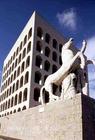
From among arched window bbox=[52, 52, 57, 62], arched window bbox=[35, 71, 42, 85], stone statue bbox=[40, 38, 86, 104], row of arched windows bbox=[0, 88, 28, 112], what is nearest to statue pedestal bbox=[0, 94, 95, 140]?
stone statue bbox=[40, 38, 86, 104]

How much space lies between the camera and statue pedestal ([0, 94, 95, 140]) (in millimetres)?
7125

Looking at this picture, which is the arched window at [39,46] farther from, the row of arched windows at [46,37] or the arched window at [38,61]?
the arched window at [38,61]

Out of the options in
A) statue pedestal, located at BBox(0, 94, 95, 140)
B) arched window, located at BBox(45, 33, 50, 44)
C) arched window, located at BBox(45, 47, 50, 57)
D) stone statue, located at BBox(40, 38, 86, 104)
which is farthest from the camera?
arched window, located at BBox(45, 33, 50, 44)

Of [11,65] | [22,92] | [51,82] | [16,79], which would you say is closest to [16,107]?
[22,92]

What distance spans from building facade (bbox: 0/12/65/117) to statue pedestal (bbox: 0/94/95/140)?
84.4 feet

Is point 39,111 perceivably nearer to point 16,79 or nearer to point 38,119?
point 38,119

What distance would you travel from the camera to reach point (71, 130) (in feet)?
24.0

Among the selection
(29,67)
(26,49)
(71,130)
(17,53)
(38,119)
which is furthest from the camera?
(17,53)

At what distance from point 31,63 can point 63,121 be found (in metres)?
31.5

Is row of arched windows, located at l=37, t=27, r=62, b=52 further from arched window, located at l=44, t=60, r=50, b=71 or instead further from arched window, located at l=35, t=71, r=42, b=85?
arched window, located at l=35, t=71, r=42, b=85

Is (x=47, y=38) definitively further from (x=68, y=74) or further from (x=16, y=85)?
(x=68, y=74)

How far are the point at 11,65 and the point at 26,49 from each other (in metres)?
11.3

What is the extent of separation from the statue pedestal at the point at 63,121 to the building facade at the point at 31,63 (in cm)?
2571

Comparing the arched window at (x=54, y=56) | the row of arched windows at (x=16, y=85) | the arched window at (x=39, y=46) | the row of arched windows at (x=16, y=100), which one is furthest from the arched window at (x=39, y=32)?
the row of arched windows at (x=16, y=100)
